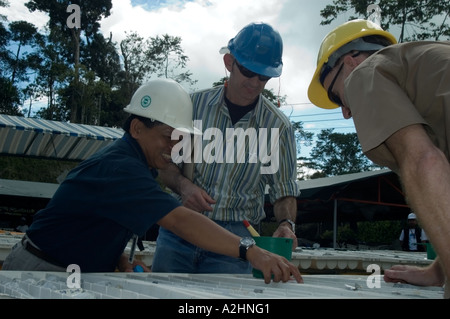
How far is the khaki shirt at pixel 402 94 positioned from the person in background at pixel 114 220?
88cm

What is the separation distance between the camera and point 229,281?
7.20 feet

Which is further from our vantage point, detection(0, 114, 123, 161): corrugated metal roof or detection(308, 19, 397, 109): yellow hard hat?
detection(0, 114, 123, 161): corrugated metal roof

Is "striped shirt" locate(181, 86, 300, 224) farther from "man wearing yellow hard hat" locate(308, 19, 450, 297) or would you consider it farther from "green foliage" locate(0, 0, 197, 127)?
"green foliage" locate(0, 0, 197, 127)

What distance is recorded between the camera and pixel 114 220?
2186mm

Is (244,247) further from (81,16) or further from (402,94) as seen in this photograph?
(81,16)

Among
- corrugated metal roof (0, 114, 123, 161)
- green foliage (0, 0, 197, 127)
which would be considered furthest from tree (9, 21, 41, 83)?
corrugated metal roof (0, 114, 123, 161)

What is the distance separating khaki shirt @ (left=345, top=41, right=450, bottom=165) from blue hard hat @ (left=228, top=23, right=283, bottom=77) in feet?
5.65

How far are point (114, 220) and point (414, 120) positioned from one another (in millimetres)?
1371

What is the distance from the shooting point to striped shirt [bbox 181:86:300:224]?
323cm

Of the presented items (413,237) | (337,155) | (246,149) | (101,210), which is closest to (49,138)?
(246,149)

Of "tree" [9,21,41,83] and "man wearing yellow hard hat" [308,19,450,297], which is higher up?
"tree" [9,21,41,83]
